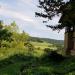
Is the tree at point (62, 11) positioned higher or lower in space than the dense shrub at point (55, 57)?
higher

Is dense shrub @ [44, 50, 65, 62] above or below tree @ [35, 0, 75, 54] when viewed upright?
below

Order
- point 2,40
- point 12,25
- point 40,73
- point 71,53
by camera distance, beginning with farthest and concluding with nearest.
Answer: point 12,25 → point 2,40 → point 71,53 → point 40,73

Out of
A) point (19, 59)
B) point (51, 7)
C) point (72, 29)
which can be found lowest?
point (19, 59)

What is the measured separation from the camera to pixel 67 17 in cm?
3522

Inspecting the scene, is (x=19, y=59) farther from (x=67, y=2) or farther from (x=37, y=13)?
(x=67, y=2)

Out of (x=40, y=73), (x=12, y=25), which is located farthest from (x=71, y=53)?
(x=12, y=25)

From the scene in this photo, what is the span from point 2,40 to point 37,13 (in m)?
24.3

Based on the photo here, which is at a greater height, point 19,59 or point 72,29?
point 72,29

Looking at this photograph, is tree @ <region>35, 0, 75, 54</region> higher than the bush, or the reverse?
tree @ <region>35, 0, 75, 54</region>

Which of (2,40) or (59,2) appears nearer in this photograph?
(59,2)

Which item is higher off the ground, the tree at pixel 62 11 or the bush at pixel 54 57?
the tree at pixel 62 11

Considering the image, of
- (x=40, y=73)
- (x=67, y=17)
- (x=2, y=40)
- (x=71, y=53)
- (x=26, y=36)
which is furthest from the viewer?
(x=26, y=36)

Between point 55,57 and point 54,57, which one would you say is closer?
point 55,57

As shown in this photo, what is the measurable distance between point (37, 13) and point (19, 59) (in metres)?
6.70
